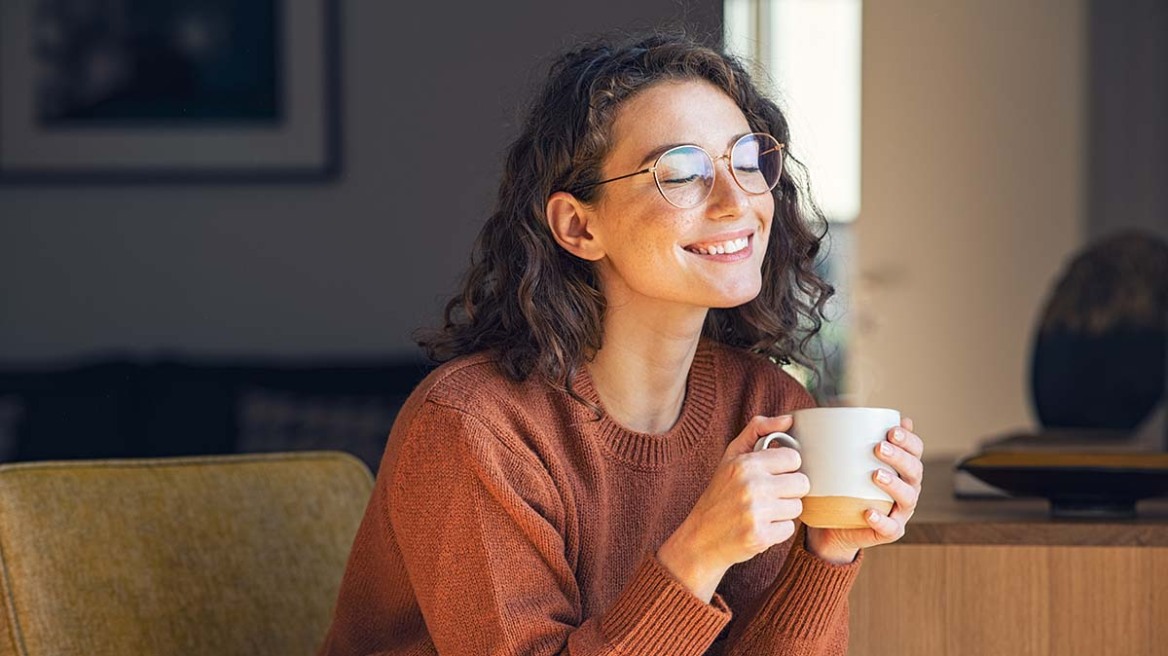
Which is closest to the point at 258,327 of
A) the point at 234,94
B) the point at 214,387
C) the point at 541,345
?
the point at 214,387

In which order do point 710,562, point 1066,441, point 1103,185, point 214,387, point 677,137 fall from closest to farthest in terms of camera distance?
point 710,562, point 677,137, point 1066,441, point 214,387, point 1103,185

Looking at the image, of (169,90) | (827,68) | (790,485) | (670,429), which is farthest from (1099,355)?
(827,68)

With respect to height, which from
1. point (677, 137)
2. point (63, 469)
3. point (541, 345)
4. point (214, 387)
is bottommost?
point (214, 387)

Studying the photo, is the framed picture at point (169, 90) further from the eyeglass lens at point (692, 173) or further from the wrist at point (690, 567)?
the wrist at point (690, 567)

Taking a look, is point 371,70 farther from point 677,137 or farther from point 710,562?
point 710,562

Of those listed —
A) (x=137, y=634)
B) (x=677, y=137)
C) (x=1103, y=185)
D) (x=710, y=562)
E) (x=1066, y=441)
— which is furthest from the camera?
(x=1103, y=185)

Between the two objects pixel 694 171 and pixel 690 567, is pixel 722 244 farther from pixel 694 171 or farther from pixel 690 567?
pixel 690 567

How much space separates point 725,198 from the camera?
4.42ft

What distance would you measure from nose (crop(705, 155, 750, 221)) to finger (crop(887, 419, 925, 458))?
0.26 meters

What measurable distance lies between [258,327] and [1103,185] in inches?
103

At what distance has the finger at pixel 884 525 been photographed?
1204mm

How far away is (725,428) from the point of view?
1.51 metres

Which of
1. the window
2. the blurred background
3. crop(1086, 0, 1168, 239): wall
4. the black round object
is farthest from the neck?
the window

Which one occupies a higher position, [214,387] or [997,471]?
Result: [997,471]
